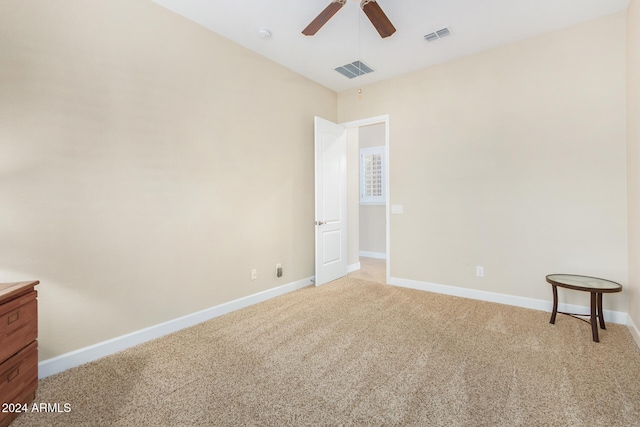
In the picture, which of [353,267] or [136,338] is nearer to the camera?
[136,338]

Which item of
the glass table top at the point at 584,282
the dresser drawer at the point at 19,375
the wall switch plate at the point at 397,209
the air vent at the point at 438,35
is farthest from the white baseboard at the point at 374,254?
the dresser drawer at the point at 19,375

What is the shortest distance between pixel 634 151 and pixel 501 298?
6.17 feet

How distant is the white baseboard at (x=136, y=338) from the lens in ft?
6.73

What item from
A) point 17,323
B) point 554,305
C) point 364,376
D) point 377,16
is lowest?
point 364,376

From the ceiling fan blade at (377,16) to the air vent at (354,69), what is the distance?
54.8 inches

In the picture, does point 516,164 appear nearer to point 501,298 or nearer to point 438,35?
point 501,298

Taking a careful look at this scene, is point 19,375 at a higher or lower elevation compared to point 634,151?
lower

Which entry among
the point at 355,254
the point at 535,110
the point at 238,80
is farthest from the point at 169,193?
the point at 535,110

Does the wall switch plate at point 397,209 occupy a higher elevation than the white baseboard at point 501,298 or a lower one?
higher

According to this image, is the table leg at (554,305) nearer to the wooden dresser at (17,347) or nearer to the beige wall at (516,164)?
the beige wall at (516,164)

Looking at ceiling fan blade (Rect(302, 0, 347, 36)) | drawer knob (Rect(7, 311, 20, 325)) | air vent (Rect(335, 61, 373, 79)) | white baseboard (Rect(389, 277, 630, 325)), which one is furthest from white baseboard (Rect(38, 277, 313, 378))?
air vent (Rect(335, 61, 373, 79))

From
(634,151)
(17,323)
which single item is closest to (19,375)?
(17,323)

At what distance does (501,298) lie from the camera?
3404mm

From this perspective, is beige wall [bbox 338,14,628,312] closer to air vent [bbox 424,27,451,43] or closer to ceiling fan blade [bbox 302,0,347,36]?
air vent [bbox 424,27,451,43]
